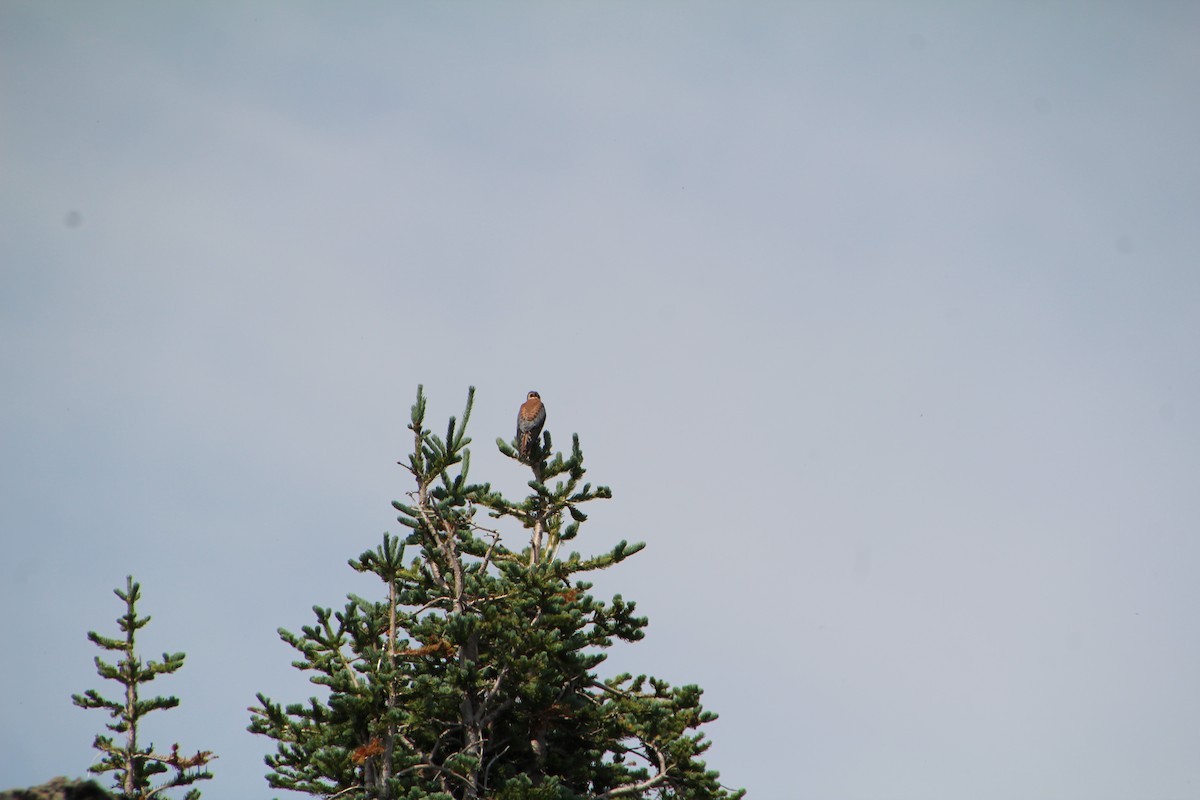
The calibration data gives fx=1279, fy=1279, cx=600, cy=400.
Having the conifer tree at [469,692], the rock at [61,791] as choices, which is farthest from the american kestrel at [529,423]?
the rock at [61,791]

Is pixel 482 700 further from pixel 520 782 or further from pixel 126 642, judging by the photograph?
pixel 126 642

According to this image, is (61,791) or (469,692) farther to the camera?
(469,692)

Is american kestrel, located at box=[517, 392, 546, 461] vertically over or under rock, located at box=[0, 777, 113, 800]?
over

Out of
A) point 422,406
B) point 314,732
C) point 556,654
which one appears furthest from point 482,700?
point 422,406

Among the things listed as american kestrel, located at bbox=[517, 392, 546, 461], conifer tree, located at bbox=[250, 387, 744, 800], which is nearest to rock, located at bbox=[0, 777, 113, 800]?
conifer tree, located at bbox=[250, 387, 744, 800]

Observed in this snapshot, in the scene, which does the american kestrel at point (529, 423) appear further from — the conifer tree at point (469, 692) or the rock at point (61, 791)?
the rock at point (61, 791)

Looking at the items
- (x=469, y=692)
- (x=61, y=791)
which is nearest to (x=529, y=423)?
(x=469, y=692)

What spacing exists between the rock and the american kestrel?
31.3ft

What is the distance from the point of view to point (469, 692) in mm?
17703

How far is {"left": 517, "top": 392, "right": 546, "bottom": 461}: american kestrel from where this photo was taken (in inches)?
810

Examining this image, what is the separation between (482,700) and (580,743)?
2.03m

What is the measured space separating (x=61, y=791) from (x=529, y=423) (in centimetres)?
1063

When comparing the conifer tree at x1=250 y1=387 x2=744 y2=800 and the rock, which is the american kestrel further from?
the rock

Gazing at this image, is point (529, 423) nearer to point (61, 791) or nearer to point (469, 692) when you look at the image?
point (469, 692)
